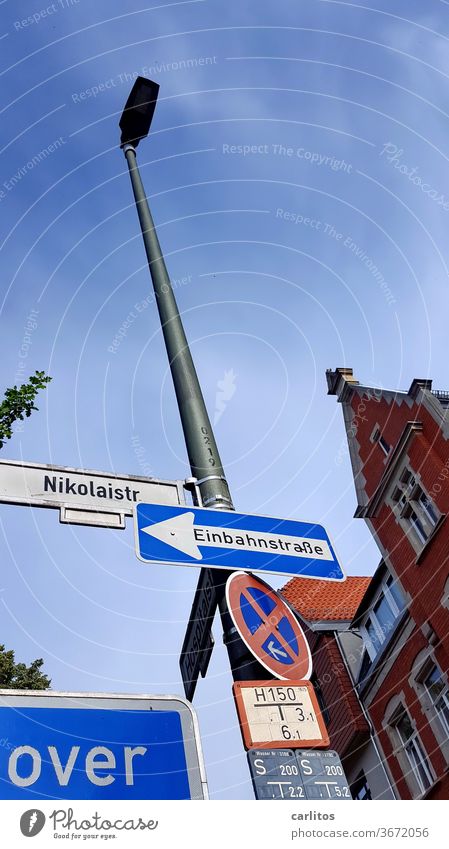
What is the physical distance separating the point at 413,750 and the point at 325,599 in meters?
8.06

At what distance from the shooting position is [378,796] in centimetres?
1767

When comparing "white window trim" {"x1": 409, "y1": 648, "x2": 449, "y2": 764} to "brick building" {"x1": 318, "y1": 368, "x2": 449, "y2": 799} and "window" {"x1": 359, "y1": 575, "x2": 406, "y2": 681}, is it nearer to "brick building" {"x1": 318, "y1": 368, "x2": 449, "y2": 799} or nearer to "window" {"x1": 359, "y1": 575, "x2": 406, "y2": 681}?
"brick building" {"x1": 318, "y1": 368, "x2": 449, "y2": 799}

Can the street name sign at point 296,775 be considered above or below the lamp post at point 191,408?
below

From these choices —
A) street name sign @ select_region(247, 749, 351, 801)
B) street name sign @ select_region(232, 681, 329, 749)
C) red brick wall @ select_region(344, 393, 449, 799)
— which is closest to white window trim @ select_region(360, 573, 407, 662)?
red brick wall @ select_region(344, 393, 449, 799)

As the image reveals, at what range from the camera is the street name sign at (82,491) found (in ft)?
16.3

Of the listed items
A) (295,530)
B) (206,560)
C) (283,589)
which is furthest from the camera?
(283,589)

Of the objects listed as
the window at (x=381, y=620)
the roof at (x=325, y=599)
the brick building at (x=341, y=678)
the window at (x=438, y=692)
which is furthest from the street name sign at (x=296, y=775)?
the roof at (x=325, y=599)

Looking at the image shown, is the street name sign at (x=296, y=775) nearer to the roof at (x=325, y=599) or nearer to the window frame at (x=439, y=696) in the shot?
the window frame at (x=439, y=696)

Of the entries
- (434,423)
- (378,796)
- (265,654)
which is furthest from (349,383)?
(265,654)

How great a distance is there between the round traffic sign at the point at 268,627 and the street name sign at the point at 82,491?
1.14 m

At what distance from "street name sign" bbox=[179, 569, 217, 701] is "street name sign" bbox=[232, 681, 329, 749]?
0.86m

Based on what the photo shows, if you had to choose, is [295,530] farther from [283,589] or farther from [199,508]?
[283,589]

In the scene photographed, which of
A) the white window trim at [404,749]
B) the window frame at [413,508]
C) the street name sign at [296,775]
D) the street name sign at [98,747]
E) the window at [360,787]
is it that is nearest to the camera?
the street name sign at [98,747]
